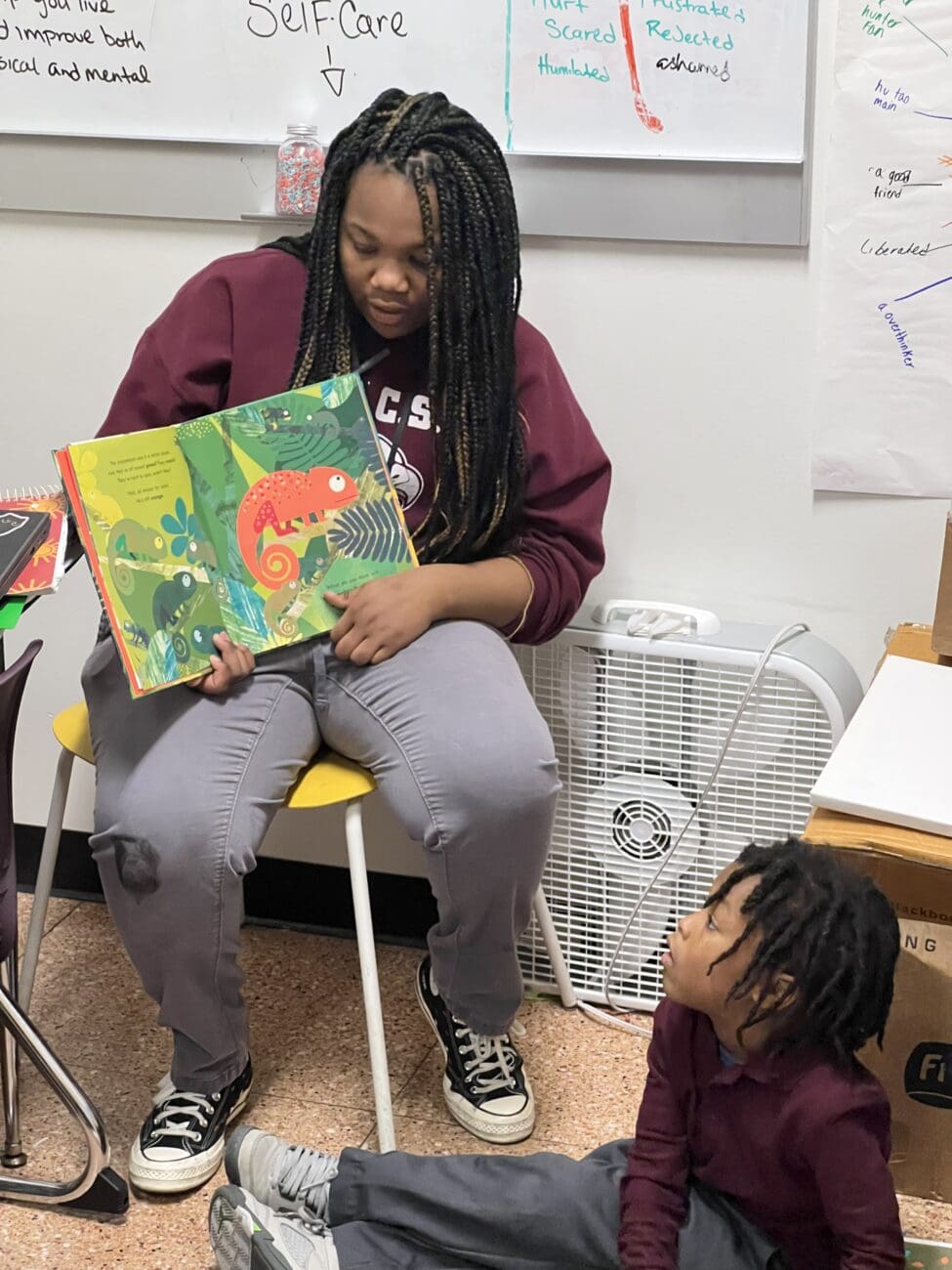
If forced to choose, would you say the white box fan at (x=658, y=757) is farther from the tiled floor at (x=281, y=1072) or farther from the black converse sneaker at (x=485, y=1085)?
the black converse sneaker at (x=485, y=1085)

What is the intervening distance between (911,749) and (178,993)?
74 cm

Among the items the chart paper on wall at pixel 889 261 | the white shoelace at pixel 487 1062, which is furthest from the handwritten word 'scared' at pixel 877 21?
the white shoelace at pixel 487 1062

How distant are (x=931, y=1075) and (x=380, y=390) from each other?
89 cm

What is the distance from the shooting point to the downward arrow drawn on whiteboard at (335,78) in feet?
5.72

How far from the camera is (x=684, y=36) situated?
163 centimetres

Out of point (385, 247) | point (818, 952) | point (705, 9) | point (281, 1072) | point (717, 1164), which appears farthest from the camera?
point (281, 1072)

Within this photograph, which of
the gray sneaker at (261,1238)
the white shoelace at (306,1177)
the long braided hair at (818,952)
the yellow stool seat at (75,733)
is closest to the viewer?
the long braided hair at (818,952)

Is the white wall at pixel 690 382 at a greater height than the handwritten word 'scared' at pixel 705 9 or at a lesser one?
lesser

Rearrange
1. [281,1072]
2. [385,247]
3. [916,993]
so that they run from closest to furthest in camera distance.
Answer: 1. [916,993]
2. [385,247]
3. [281,1072]

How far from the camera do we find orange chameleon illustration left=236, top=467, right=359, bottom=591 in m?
1.54

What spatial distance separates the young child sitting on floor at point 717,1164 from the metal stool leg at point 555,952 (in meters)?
0.45

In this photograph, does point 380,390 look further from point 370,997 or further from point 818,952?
point 818,952

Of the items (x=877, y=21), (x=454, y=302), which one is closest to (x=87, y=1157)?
(x=454, y=302)

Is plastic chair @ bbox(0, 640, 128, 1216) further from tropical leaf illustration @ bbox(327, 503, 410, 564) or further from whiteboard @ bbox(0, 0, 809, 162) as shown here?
whiteboard @ bbox(0, 0, 809, 162)
